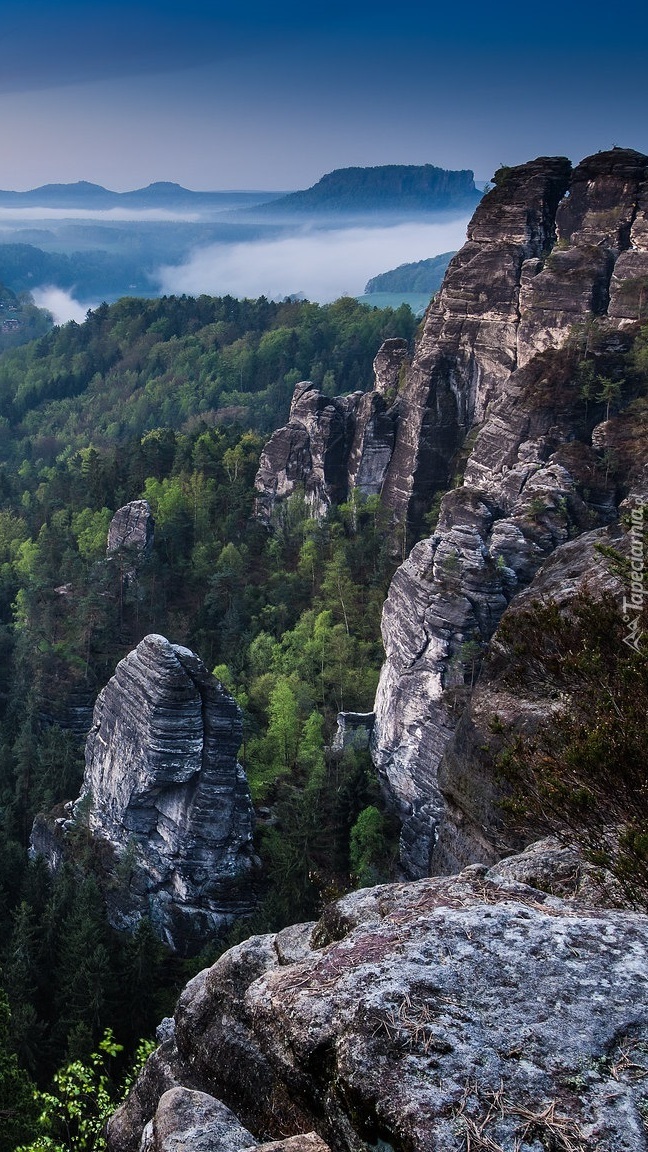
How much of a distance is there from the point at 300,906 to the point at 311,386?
36629 millimetres

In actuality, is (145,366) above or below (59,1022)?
above

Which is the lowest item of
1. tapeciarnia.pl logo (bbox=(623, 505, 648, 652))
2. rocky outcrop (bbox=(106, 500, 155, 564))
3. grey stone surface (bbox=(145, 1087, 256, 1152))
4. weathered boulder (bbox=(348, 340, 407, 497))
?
rocky outcrop (bbox=(106, 500, 155, 564))

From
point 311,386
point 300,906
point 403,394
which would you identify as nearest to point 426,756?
point 300,906

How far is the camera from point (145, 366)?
121625 mm

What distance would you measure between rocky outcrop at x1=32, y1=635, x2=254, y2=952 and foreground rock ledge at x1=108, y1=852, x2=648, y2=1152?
22849 millimetres

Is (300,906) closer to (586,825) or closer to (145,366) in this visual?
(586,825)

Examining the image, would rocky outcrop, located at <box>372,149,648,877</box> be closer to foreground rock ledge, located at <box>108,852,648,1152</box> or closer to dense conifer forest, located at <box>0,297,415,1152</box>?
dense conifer forest, located at <box>0,297,415,1152</box>

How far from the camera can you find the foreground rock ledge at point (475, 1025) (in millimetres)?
5746

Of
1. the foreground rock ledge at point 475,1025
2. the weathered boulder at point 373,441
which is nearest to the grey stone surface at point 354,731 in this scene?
the weathered boulder at point 373,441

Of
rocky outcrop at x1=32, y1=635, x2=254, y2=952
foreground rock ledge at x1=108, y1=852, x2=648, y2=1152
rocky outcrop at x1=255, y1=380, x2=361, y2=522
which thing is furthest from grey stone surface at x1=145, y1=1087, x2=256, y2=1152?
rocky outcrop at x1=255, y1=380, x2=361, y2=522

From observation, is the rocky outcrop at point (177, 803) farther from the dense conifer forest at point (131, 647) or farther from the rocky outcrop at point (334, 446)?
the rocky outcrop at point (334, 446)

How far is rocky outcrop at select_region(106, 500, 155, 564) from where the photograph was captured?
2002 inches

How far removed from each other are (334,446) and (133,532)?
12.3 meters

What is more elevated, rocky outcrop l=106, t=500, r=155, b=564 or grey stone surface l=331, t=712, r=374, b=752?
rocky outcrop l=106, t=500, r=155, b=564
